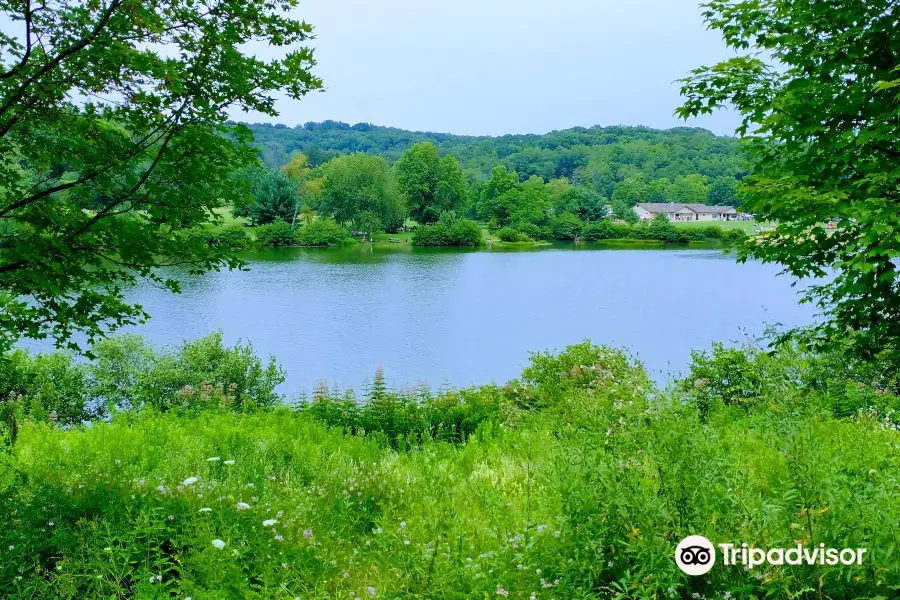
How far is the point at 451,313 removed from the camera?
2728cm

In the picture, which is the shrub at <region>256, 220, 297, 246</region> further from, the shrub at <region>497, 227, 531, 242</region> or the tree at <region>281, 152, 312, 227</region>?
the shrub at <region>497, 227, 531, 242</region>

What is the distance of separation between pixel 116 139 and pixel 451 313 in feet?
76.0

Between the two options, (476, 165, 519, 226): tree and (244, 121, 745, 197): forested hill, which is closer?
(476, 165, 519, 226): tree

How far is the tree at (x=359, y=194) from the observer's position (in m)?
65.6

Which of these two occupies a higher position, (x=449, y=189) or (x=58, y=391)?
(x=449, y=189)

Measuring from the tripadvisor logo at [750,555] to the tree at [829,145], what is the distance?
2.93m

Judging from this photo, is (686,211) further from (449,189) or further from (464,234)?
(464,234)

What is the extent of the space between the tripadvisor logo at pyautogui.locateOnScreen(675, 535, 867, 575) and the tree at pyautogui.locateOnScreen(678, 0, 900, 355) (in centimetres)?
293

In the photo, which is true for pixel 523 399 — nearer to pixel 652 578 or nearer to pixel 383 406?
pixel 383 406

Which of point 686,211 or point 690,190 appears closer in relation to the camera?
point 686,211

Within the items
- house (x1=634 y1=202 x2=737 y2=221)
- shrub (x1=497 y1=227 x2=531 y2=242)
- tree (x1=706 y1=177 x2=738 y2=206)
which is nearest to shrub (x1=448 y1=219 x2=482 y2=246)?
shrub (x1=497 y1=227 x2=531 y2=242)

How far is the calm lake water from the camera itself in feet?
63.6

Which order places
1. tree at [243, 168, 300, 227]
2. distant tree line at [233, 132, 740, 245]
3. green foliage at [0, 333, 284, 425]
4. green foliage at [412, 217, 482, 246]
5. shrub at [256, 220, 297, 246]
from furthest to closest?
green foliage at [412, 217, 482, 246] < distant tree line at [233, 132, 740, 245] < tree at [243, 168, 300, 227] < shrub at [256, 220, 297, 246] < green foliage at [0, 333, 284, 425]

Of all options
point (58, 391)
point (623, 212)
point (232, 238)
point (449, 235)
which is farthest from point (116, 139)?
point (623, 212)
